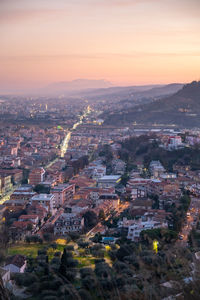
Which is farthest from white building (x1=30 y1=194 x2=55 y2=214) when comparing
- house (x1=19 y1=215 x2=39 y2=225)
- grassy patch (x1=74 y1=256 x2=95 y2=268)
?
grassy patch (x1=74 y1=256 x2=95 y2=268)

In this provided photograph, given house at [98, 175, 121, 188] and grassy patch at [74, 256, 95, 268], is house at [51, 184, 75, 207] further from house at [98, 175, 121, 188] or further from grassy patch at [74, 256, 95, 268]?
grassy patch at [74, 256, 95, 268]

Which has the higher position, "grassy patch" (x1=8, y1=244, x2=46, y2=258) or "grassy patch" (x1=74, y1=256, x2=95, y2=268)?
"grassy patch" (x1=74, y1=256, x2=95, y2=268)

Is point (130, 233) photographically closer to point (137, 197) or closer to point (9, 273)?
point (9, 273)

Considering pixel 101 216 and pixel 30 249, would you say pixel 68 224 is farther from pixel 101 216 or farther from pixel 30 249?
pixel 30 249

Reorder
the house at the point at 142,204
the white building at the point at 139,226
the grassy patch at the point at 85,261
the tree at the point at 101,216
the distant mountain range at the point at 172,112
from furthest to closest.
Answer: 1. the distant mountain range at the point at 172,112
2. the house at the point at 142,204
3. the tree at the point at 101,216
4. the white building at the point at 139,226
5. the grassy patch at the point at 85,261

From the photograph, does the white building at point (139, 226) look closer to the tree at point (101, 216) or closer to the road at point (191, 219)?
the road at point (191, 219)

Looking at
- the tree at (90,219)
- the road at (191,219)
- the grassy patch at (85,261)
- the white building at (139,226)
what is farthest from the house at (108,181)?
the grassy patch at (85,261)
